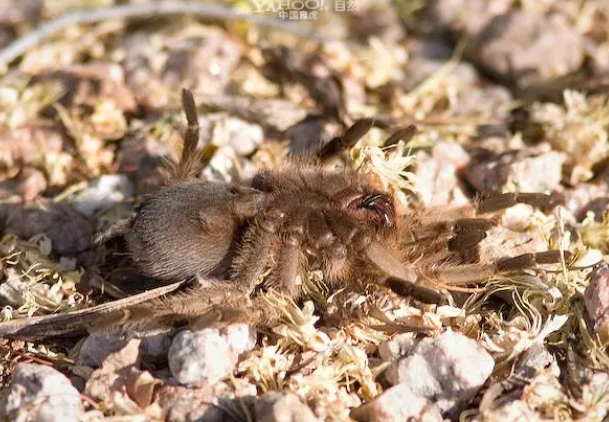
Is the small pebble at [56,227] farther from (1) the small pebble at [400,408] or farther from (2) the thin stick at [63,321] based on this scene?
(1) the small pebble at [400,408]

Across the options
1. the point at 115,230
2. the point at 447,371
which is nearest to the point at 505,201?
the point at 447,371

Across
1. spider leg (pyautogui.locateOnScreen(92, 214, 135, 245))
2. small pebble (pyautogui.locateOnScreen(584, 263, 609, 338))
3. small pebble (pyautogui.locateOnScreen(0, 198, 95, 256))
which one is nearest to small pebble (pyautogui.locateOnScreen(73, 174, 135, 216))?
small pebble (pyautogui.locateOnScreen(0, 198, 95, 256))

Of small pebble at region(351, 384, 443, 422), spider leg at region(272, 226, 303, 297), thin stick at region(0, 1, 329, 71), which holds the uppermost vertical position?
thin stick at region(0, 1, 329, 71)

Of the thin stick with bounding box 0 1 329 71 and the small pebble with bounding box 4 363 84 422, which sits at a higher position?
the thin stick with bounding box 0 1 329 71

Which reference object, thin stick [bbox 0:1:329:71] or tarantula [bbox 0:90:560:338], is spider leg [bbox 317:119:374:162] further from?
thin stick [bbox 0:1:329:71]

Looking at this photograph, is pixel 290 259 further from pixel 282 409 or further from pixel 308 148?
pixel 308 148

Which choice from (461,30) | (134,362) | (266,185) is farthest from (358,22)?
(134,362)

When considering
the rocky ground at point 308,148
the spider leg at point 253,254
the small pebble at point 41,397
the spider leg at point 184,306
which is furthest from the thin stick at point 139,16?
the small pebble at point 41,397
